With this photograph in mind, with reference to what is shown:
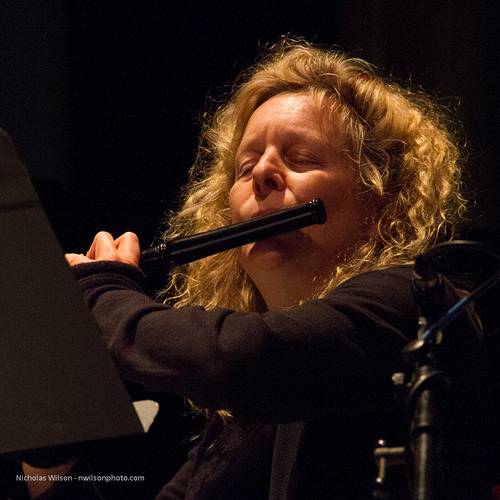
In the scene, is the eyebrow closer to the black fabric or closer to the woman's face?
the woman's face

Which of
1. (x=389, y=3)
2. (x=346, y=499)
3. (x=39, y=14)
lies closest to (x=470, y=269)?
(x=346, y=499)

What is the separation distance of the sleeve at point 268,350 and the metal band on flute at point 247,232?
220 millimetres

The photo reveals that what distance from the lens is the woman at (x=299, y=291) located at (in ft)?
3.79

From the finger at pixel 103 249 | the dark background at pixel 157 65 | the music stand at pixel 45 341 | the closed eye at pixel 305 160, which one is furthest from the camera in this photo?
the dark background at pixel 157 65

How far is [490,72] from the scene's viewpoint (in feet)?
8.59

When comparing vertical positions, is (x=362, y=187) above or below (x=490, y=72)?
above

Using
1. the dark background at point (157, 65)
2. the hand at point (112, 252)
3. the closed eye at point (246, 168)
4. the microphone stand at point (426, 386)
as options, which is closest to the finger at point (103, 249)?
the hand at point (112, 252)

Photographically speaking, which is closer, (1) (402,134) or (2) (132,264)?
(2) (132,264)

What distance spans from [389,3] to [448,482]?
6.42 feet

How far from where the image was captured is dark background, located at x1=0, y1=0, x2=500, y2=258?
262cm

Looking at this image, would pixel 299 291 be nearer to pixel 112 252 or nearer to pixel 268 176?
pixel 268 176

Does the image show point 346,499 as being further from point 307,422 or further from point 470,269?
point 470,269

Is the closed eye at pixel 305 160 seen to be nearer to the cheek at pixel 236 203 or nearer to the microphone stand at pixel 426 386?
the cheek at pixel 236 203

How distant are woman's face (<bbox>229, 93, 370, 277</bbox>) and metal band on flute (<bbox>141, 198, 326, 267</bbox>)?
60 mm
